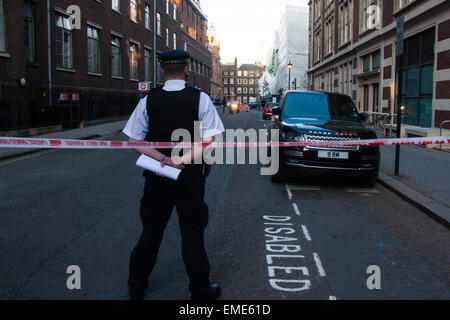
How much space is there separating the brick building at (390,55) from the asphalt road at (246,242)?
876 cm

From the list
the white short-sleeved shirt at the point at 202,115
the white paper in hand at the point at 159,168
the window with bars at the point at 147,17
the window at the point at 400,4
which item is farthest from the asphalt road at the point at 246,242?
the window with bars at the point at 147,17

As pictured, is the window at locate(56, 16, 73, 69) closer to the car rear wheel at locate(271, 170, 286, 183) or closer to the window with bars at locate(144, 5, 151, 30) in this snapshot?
the window with bars at locate(144, 5, 151, 30)

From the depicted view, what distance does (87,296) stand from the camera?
3.48m

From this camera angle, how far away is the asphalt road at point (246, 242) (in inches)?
146

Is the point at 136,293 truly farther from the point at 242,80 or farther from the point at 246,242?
the point at 242,80

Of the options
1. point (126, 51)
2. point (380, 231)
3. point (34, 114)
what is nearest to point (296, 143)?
point (380, 231)

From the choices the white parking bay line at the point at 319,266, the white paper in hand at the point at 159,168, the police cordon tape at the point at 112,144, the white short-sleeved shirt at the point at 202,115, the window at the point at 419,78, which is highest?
the window at the point at 419,78

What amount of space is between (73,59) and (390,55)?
16201mm

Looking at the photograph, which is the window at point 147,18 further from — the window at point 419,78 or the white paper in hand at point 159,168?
the white paper in hand at point 159,168

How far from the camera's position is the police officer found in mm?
3215

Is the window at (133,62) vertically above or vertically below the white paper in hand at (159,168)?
above

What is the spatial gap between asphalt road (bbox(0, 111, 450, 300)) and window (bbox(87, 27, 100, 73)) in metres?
18.5
